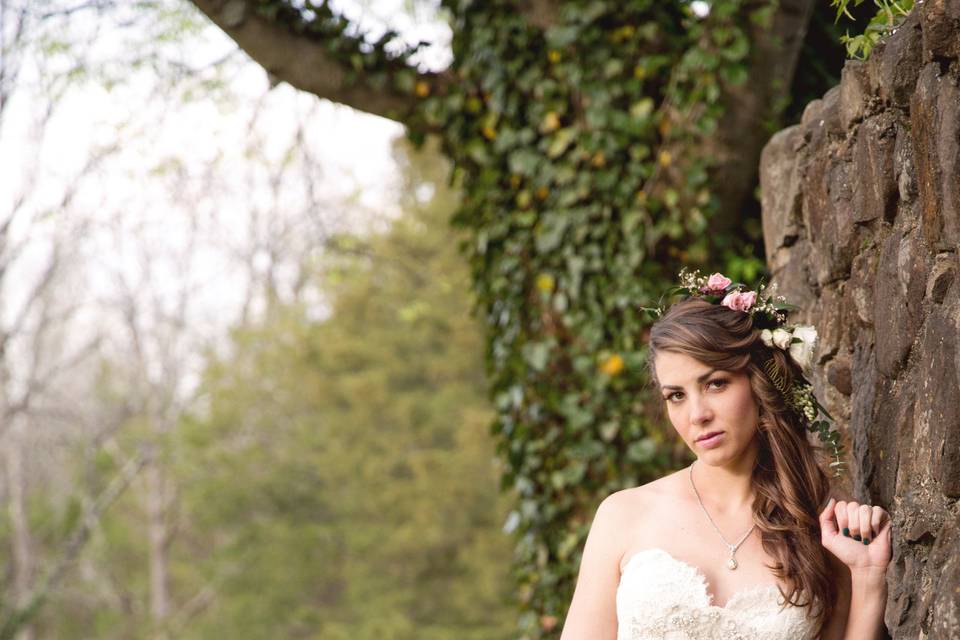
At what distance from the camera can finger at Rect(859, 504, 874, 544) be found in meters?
2.49

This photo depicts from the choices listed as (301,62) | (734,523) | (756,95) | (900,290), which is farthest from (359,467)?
(900,290)

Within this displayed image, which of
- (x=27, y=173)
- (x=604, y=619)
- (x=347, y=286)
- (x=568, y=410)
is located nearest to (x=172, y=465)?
(x=347, y=286)

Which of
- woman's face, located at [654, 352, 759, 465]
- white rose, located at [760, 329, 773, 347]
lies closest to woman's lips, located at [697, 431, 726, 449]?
woman's face, located at [654, 352, 759, 465]

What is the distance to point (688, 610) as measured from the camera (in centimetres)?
270

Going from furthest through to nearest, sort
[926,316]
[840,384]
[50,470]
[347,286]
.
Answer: [50,470] → [347,286] → [840,384] → [926,316]

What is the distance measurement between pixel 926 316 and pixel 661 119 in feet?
8.82

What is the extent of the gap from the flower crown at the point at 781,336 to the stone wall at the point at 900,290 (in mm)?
109

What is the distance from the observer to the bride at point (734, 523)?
8.72 ft

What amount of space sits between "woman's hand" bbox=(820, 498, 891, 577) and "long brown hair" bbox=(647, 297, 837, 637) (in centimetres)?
12

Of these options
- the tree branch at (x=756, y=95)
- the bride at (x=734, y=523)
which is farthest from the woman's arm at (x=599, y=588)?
the tree branch at (x=756, y=95)

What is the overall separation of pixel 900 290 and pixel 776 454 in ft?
1.92

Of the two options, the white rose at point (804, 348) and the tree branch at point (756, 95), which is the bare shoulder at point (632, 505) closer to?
Answer: the white rose at point (804, 348)

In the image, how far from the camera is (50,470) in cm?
2117

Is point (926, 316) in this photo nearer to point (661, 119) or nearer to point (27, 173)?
point (661, 119)
